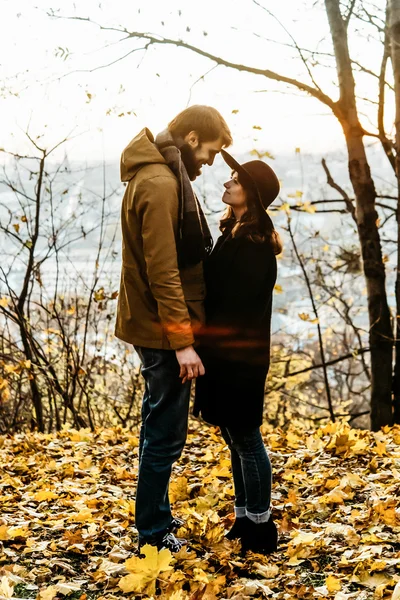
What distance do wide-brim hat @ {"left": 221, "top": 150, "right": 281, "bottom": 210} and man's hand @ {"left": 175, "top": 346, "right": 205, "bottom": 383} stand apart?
808 millimetres

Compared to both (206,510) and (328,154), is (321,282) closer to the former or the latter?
(328,154)

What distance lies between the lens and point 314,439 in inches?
185

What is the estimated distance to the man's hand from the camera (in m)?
2.40

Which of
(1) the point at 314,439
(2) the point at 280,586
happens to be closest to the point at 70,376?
(1) the point at 314,439

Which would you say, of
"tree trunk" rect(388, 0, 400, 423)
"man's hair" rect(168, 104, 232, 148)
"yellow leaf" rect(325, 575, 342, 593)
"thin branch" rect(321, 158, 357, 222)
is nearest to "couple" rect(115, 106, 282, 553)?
"man's hair" rect(168, 104, 232, 148)

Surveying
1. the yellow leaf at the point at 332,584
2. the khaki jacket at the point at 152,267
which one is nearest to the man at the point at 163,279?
the khaki jacket at the point at 152,267

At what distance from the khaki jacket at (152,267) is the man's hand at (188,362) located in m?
0.03

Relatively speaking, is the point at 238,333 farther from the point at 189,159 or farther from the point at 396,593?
the point at 396,593

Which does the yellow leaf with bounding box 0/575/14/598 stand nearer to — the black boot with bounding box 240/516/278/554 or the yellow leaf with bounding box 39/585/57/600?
the yellow leaf with bounding box 39/585/57/600

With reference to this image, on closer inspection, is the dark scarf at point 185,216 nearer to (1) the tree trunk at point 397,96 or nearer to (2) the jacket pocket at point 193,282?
(2) the jacket pocket at point 193,282

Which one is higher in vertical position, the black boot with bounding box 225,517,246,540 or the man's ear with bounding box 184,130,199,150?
the man's ear with bounding box 184,130,199,150

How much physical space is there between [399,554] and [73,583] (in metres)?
1.45

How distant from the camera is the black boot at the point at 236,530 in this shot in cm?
282

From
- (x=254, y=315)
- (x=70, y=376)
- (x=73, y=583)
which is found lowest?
(x=73, y=583)
